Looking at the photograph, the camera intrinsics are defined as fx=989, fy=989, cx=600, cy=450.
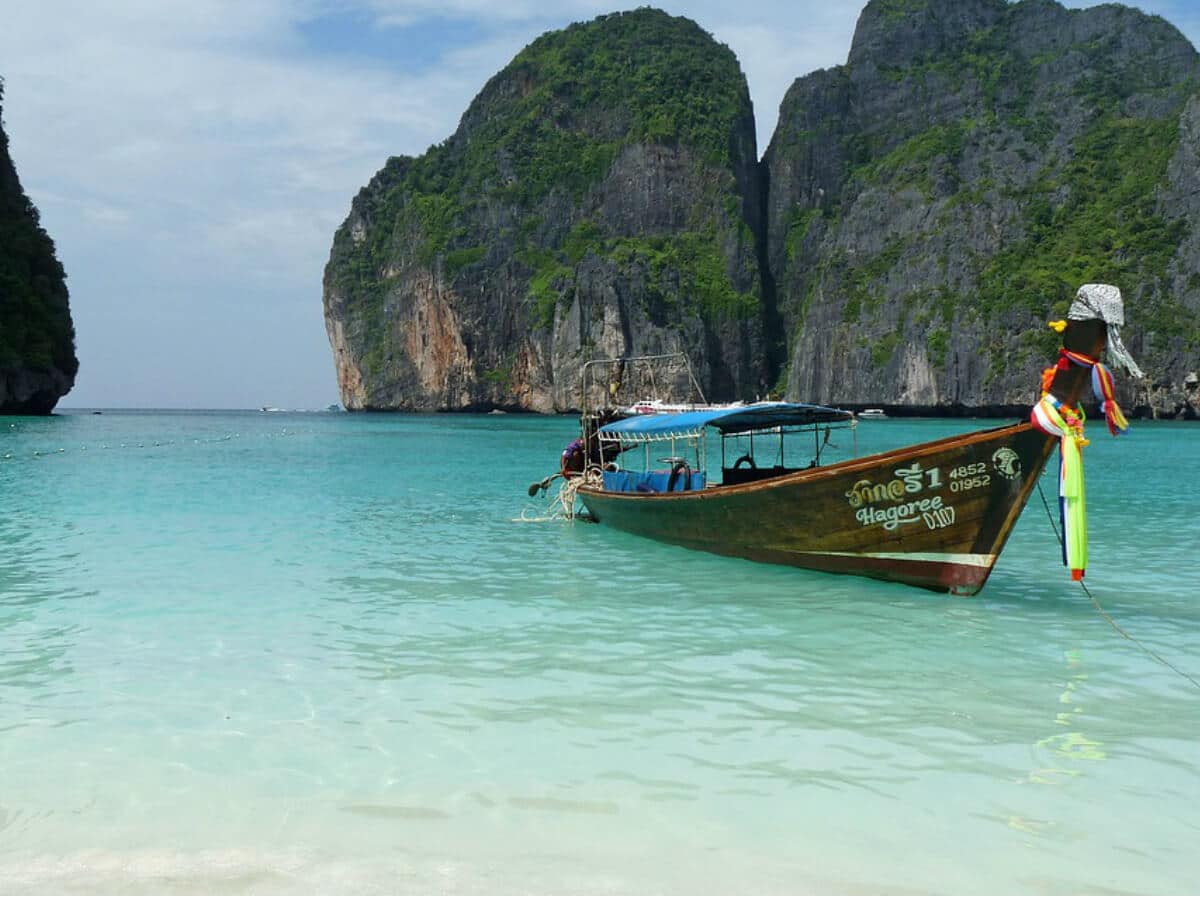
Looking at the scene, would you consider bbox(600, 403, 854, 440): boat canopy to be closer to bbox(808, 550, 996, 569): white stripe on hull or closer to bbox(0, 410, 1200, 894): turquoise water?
bbox(0, 410, 1200, 894): turquoise water

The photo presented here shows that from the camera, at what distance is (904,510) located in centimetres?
1002

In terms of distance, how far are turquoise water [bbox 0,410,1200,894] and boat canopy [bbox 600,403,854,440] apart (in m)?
2.09

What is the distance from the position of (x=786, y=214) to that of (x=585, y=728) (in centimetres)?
12225

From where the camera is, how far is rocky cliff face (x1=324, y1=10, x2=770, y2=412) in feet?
355

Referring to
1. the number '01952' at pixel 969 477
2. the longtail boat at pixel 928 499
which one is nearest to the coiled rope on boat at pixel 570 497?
the longtail boat at pixel 928 499

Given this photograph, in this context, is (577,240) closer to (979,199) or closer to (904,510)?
(979,199)

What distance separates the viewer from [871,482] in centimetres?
1012

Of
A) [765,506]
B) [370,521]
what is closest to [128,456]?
[370,521]

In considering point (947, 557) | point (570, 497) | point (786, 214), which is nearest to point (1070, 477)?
point (947, 557)

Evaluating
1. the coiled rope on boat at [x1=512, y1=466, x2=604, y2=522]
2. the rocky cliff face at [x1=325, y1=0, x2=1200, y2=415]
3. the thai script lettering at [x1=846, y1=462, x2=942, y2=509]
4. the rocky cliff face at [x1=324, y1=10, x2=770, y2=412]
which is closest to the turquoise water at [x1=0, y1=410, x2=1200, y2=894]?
the thai script lettering at [x1=846, y1=462, x2=942, y2=509]

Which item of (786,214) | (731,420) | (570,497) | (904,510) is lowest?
(570,497)

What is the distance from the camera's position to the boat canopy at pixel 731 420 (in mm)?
13406

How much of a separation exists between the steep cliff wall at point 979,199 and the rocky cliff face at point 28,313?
68.4 metres

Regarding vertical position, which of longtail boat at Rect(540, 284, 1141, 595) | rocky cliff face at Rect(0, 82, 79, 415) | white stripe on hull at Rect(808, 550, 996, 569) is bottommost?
white stripe on hull at Rect(808, 550, 996, 569)
